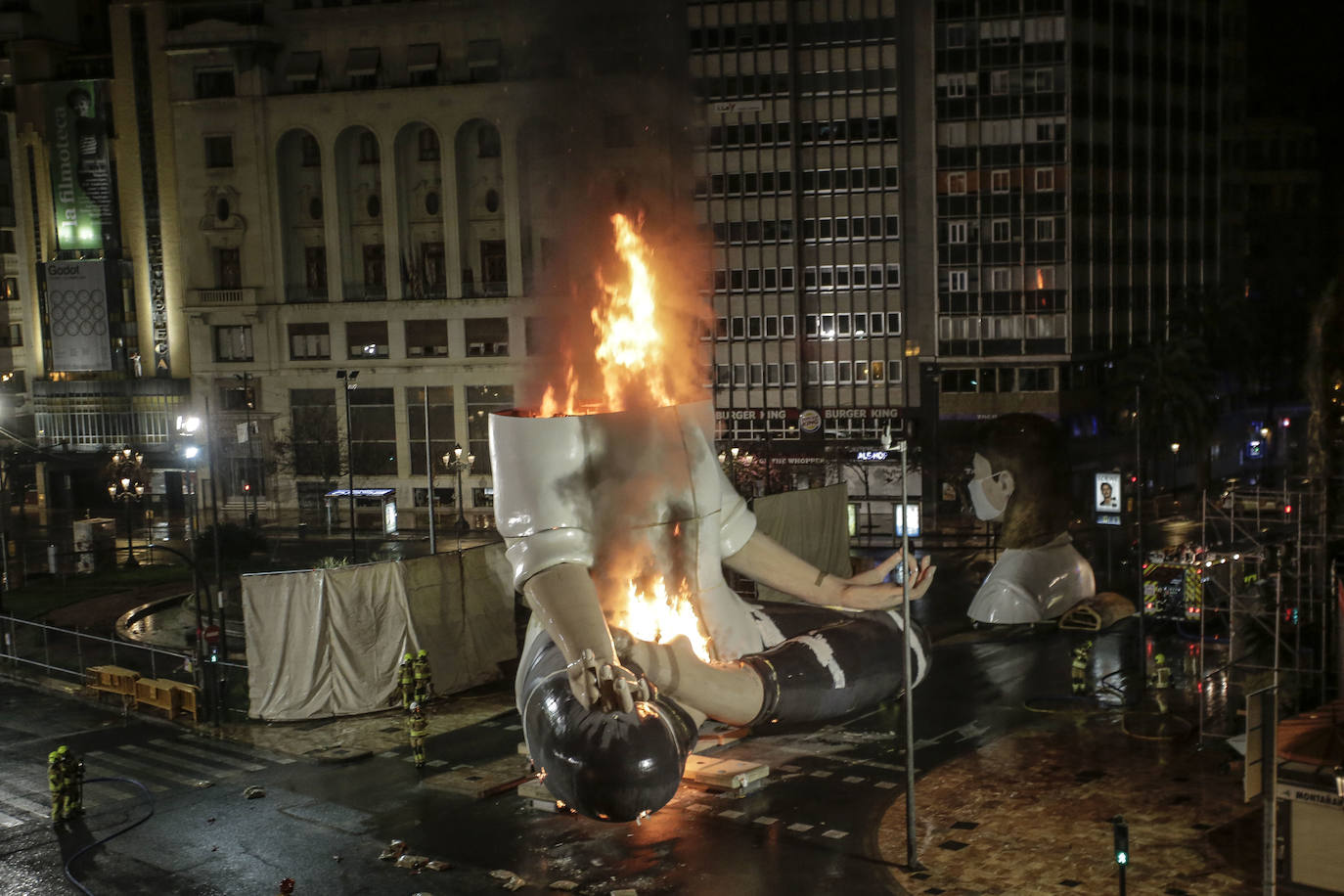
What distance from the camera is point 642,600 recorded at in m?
17.7

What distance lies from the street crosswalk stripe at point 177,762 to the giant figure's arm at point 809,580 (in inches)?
635

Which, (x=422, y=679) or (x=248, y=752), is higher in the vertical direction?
(x=422, y=679)

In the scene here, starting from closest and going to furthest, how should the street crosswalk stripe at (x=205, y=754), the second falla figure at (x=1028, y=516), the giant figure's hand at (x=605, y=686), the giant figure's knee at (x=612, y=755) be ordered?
the giant figure's knee at (x=612, y=755) → the giant figure's hand at (x=605, y=686) → the street crosswalk stripe at (x=205, y=754) → the second falla figure at (x=1028, y=516)

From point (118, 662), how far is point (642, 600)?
30159 millimetres

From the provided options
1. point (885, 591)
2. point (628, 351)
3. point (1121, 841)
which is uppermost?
point (628, 351)

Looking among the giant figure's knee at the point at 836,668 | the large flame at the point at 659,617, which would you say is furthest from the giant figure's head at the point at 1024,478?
the large flame at the point at 659,617

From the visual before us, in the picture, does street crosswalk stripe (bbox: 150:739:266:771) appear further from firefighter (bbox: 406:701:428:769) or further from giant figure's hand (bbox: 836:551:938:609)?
giant figure's hand (bbox: 836:551:938:609)

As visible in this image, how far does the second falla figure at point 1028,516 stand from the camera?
109 ft

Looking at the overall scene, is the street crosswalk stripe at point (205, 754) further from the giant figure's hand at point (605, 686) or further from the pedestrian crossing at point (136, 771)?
the giant figure's hand at point (605, 686)

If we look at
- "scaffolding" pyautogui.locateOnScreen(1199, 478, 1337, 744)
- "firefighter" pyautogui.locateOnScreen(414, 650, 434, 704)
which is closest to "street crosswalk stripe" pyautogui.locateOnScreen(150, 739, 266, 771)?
"firefighter" pyautogui.locateOnScreen(414, 650, 434, 704)

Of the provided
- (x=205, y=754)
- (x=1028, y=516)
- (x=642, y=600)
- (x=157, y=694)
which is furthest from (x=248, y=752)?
(x=1028, y=516)

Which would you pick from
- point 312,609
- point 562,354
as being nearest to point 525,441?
point 562,354

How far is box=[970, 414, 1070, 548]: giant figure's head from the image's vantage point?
3338cm

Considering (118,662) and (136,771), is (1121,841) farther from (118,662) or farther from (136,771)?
(118,662)
